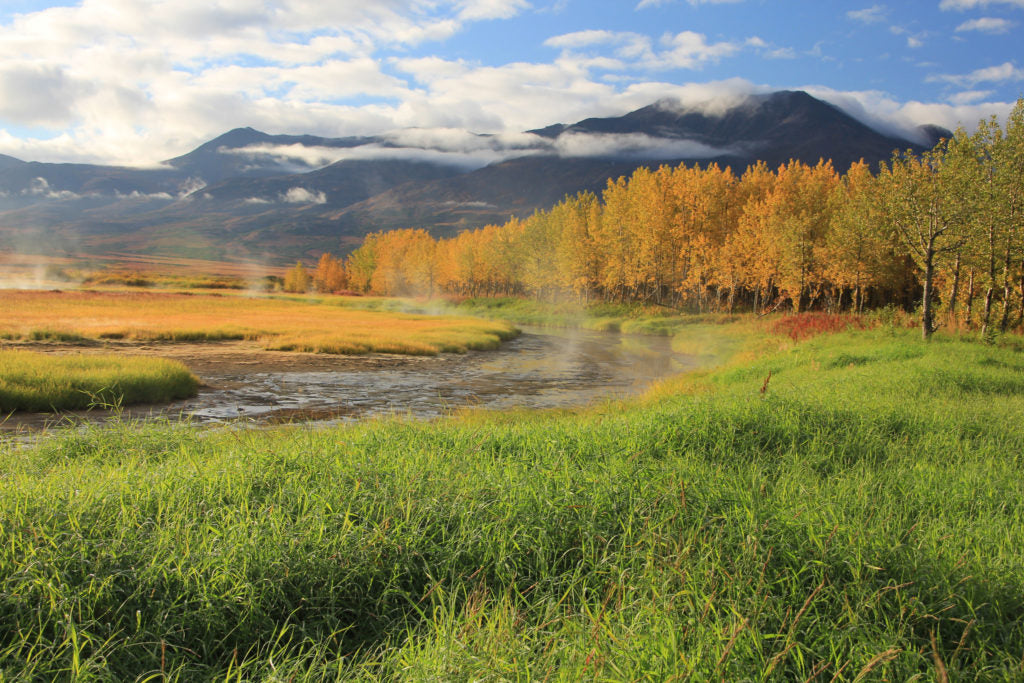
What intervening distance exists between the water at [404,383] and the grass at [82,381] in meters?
0.82

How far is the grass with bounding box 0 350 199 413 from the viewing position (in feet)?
46.2

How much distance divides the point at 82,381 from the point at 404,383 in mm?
9601

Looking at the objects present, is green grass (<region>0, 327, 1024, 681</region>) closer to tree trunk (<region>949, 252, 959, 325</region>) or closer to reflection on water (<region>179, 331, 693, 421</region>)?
reflection on water (<region>179, 331, 693, 421</region>)

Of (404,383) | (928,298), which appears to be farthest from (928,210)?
(404,383)

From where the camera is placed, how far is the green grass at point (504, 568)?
3.06 metres

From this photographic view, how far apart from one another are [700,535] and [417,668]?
2476 mm

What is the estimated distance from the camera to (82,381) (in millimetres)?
15195

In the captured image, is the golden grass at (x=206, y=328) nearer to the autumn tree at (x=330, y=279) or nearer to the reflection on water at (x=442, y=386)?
the reflection on water at (x=442, y=386)

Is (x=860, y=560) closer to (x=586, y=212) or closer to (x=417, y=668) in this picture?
(x=417, y=668)

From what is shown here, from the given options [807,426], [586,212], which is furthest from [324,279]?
[807,426]

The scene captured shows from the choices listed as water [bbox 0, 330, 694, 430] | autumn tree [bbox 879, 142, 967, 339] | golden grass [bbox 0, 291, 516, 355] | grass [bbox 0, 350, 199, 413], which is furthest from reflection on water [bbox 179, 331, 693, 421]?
autumn tree [bbox 879, 142, 967, 339]

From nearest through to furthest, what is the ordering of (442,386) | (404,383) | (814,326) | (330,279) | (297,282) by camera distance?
(442,386) → (404,383) → (814,326) → (297,282) → (330,279)

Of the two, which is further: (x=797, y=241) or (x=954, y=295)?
(x=797, y=241)

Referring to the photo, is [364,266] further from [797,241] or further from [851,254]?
[851,254]
